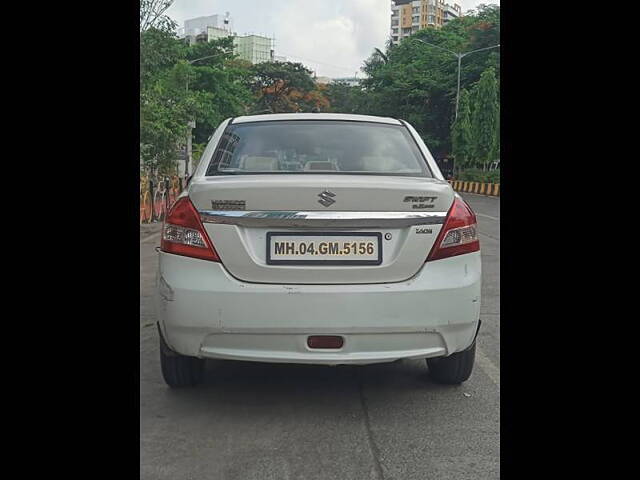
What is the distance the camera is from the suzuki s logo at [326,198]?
291 centimetres

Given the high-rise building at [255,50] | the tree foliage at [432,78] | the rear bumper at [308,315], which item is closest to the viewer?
the rear bumper at [308,315]

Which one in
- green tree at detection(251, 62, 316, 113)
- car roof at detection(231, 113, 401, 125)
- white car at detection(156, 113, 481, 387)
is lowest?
white car at detection(156, 113, 481, 387)

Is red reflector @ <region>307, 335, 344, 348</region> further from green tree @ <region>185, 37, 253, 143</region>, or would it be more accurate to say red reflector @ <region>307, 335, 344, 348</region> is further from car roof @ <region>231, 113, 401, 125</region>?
green tree @ <region>185, 37, 253, 143</region>

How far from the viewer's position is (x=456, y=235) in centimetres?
308

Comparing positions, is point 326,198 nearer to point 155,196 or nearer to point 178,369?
point 178,369

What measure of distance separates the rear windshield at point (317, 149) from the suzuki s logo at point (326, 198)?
386mm

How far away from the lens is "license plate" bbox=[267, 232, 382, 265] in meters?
2.91

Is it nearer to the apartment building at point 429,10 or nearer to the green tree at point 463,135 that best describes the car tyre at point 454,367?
the apartment building at point 429,10

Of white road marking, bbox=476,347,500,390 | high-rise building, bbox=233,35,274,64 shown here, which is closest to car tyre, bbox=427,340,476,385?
white road marking, bbox=476,347,500,390

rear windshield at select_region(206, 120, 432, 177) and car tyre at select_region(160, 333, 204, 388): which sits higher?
rear windshield at select_region(206, 120, 432, 177)

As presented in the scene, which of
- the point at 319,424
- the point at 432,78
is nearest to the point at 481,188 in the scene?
the point at 432,78

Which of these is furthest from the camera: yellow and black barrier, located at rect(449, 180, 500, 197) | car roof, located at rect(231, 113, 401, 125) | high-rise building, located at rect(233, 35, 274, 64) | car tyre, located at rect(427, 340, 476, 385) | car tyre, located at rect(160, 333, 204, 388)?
high-rise building, located at rect(233, 35, 274, 64)

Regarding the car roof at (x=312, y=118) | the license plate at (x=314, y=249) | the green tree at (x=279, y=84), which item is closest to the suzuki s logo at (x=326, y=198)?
the license plate at (x=314, y=249)

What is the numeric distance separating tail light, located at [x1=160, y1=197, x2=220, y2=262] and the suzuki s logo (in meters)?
0.47
